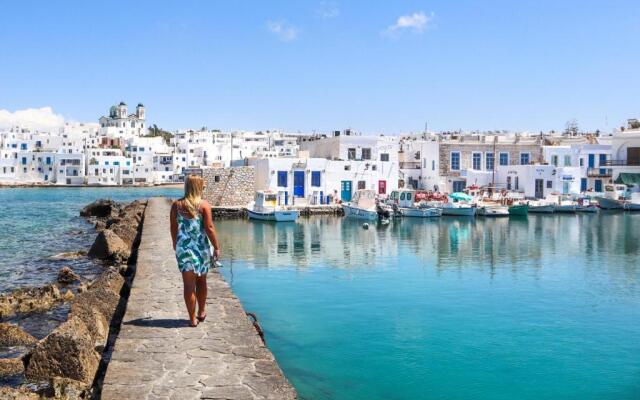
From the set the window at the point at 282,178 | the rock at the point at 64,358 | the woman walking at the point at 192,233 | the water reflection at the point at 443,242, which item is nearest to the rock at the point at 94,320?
the rock at the point at 64,358

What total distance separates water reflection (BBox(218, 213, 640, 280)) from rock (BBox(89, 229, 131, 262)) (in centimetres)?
444

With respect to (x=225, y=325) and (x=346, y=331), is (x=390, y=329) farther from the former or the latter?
(x=225, y=325)

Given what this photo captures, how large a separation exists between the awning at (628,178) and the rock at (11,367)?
182ft

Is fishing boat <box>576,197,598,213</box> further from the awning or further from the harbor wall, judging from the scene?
the harbor wall

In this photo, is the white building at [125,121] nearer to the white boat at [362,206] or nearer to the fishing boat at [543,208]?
the white boat at [362,206]

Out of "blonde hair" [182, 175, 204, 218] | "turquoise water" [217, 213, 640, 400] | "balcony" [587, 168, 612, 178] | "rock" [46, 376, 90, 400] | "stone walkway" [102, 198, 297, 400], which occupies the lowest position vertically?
"turquoise water" [217, 213, 640, 400]

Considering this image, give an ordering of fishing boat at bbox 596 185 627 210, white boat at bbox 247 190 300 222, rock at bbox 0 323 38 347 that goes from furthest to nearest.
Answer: fishing boat at bbox 596 185 627 210 → white boat at bbox 247 190 300 222 → rock at bbox 0 323 38 347

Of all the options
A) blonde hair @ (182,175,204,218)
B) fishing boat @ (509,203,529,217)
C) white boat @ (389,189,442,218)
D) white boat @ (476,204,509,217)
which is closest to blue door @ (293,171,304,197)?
white boat @ (389,189,442,218)

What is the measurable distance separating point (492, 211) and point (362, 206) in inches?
369

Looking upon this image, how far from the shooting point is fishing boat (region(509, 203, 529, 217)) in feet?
146

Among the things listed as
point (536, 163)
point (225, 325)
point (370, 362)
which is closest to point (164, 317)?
point (225, 325)

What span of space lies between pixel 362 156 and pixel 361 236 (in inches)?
772

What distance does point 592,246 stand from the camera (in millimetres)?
28969

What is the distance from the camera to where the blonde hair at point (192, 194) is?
318 inches
